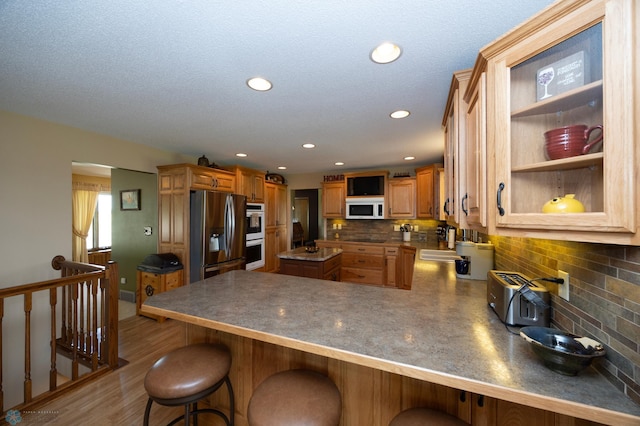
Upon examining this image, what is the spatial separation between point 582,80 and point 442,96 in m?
1.22

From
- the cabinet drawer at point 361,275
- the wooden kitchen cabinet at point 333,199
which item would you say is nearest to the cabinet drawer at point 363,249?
the cabinet drawer at point 361,275

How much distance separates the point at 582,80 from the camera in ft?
2.49

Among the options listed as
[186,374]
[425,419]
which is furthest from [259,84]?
[425,419]

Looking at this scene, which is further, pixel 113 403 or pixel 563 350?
pixel 113 403

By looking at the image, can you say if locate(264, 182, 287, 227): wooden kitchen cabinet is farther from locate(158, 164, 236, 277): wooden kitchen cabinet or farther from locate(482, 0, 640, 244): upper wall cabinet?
locate(482, 0, 640, 244): upper wall cabinet

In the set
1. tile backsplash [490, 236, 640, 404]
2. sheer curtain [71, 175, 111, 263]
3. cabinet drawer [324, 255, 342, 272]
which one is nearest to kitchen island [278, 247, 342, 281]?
cabinet drawer [324, 255, 342, 272]

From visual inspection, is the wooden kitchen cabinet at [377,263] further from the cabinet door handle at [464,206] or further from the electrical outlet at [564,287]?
the electrical outlet at [564,287]

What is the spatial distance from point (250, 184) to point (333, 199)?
68.3 inches

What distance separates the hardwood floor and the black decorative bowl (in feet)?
6.40

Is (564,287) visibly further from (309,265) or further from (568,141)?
(309,265)

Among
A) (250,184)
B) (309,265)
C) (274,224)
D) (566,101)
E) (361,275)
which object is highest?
(250,184)

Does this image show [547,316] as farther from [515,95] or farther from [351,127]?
[351,127]

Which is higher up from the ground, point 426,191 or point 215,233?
point 426,191

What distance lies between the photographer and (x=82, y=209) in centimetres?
505
